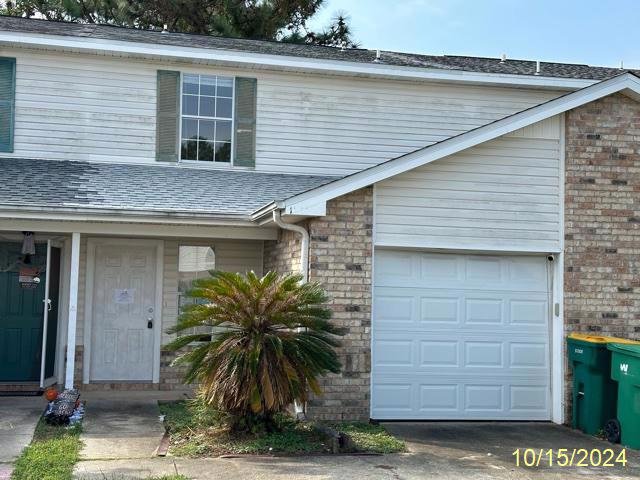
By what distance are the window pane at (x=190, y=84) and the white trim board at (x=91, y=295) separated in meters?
2.45

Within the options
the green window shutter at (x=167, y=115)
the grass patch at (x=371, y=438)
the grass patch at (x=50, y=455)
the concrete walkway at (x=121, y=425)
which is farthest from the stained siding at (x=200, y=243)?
the grass patch at (x=371, y=438)

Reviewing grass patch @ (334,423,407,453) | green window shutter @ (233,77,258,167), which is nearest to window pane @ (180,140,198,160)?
A: green window shutter @ (233,77,258,167)

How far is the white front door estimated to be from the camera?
11.7 meters

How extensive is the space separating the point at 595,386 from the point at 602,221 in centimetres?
222

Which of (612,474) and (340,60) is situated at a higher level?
(340,60)

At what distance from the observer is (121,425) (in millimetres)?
9016

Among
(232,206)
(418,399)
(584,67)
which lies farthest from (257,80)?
(584,67)

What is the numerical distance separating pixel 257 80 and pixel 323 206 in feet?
13.5

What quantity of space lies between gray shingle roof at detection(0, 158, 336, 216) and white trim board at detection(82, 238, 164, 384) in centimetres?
113

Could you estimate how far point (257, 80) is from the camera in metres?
12.4

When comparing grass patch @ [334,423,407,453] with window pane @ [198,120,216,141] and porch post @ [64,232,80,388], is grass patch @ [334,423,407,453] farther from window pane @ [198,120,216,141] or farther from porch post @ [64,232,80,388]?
window pane @ [198,120,216,141]

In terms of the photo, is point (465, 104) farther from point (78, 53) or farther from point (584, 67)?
point (78, 53)

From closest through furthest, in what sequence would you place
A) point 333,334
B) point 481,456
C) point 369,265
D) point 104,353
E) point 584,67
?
1. point 481,456
2. point 333,334
3. point 369,265
4. point 104,353
5. point 584,67

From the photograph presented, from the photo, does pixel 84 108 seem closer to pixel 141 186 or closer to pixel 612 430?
pixel 141 186
